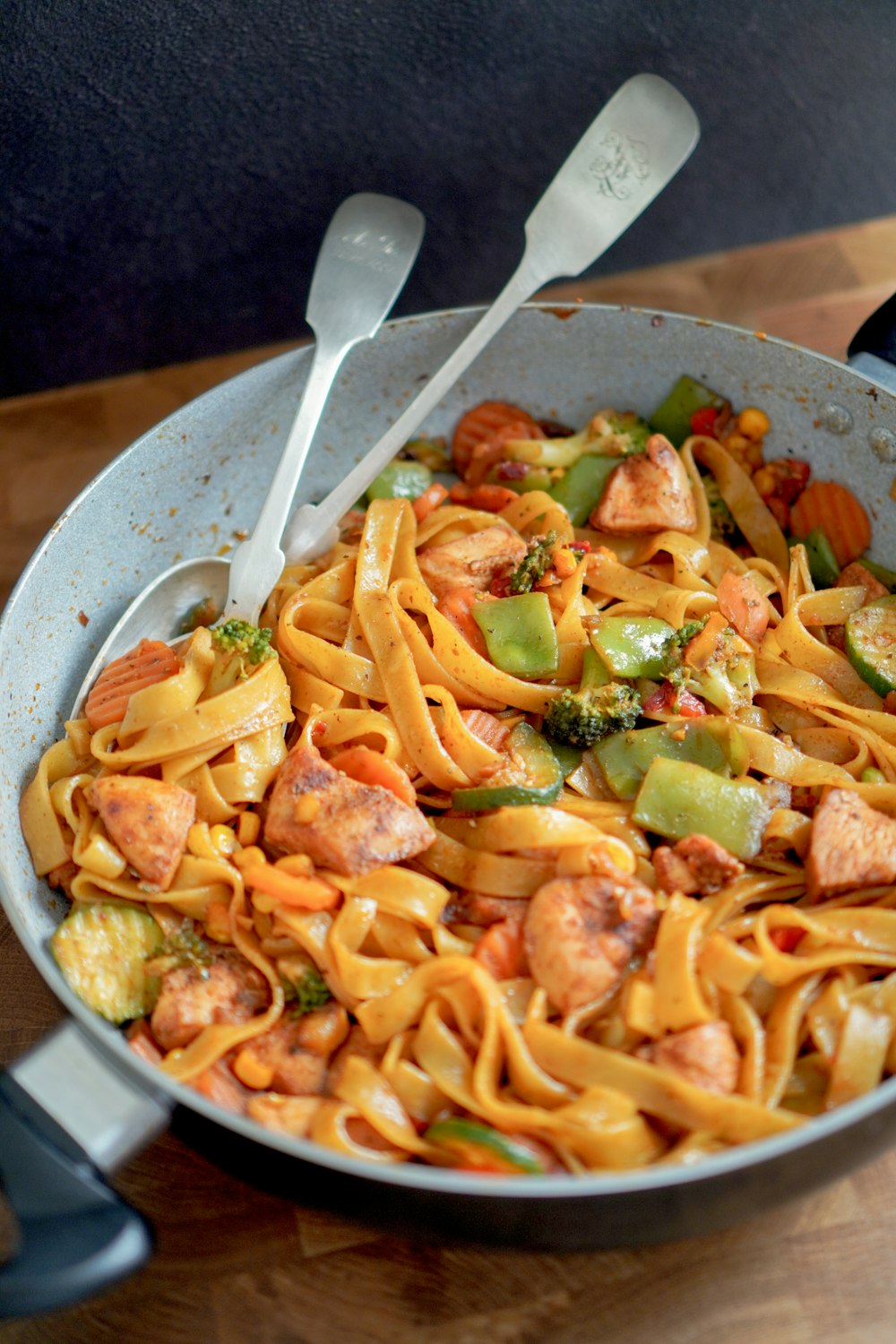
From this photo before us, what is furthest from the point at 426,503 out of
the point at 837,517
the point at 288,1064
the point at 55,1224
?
the point at 55,1224

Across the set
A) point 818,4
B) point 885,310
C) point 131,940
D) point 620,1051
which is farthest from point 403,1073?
point 818,4

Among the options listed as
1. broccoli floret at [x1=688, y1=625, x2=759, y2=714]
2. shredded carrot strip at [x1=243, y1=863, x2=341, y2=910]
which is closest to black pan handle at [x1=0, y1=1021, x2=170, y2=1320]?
shredded carrot strip at [x1=243, y1=863, x2=341, y2=910]

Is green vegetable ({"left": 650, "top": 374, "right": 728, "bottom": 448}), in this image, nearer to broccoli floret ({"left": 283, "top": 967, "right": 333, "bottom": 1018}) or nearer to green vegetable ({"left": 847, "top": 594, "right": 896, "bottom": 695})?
green vegetable ({"left": 847, "top": 594, "right": 896, "bottom": 695})

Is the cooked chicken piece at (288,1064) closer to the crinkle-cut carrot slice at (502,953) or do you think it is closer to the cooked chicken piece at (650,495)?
the crinkle-cut carrot slice at (502,953)

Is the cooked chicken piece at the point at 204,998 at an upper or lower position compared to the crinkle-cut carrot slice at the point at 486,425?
lower

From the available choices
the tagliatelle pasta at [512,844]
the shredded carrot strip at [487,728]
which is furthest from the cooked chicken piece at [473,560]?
the shredded carrot strip at [487,728]

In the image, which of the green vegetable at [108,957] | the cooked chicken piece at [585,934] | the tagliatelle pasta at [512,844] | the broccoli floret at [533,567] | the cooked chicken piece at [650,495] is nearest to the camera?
the tagliatelle pasta at [512,844]

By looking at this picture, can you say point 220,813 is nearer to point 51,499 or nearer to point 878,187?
point 51,499

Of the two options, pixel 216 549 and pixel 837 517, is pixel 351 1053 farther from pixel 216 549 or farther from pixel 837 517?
pixel 837 517
